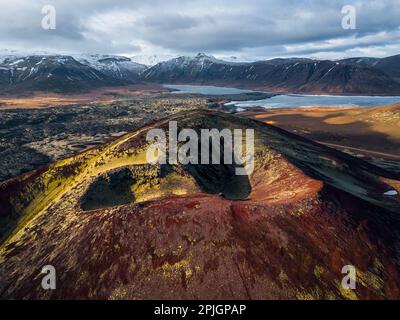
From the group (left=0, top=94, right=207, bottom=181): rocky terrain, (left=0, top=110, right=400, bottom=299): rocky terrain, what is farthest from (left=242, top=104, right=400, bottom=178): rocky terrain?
(left=0, top=94, right=207, bottom=181): rocky terrain

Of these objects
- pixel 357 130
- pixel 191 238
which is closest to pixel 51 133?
pixel 357 130

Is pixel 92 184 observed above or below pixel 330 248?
above

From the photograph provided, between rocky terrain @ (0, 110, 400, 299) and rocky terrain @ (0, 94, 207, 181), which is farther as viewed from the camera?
rocky terrain @ (0, 94, 207, 181)

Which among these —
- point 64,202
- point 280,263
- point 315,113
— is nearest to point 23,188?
point 64,202

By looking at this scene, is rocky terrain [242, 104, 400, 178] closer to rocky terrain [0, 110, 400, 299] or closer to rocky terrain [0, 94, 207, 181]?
rocky terrain [0, 110, 400, 299]

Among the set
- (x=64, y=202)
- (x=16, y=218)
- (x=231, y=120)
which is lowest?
(x=16, y=218)

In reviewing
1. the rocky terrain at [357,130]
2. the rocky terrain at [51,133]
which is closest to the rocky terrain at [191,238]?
the rocky terrain at [357,130]

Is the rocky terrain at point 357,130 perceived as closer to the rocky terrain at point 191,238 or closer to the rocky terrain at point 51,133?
the rocky terrain at point 191,238

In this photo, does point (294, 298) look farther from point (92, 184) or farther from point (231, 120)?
point (231, 120)

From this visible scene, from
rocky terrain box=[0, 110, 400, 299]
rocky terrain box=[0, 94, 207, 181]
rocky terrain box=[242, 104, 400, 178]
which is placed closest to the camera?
rocky terrain box=[0, 110, 400, 299]
